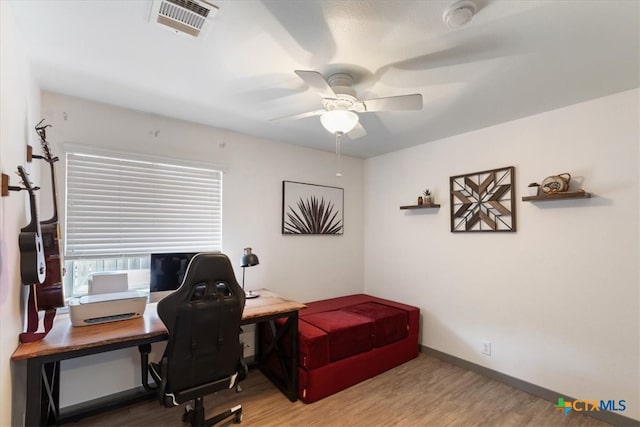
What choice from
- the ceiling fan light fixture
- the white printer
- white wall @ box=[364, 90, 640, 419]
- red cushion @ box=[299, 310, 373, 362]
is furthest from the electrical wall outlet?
the white printer

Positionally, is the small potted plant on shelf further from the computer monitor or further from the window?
the computer monitor

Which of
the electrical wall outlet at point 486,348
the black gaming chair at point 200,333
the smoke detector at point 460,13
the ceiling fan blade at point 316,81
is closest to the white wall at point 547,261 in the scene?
the electrical wall outlet at point 486,348

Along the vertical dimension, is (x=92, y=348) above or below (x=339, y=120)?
below

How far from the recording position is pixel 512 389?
8.58 ft

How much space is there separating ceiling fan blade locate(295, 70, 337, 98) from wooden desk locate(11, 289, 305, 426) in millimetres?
1621

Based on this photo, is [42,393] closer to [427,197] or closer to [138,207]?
[138,207]

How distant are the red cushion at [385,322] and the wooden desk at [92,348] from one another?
892 mm

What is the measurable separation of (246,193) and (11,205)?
190cm

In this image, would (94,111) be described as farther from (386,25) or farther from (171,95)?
(386,25)

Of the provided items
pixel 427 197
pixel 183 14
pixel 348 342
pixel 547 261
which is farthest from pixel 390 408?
pixel 183 14

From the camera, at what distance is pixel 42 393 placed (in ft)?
5.93

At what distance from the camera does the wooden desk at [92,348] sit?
1.48 m

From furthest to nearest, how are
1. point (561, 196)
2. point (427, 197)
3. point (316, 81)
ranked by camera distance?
point (427, 197) → point (561, 196) → point (316, 81)

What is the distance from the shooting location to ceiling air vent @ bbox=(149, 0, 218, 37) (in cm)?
133
